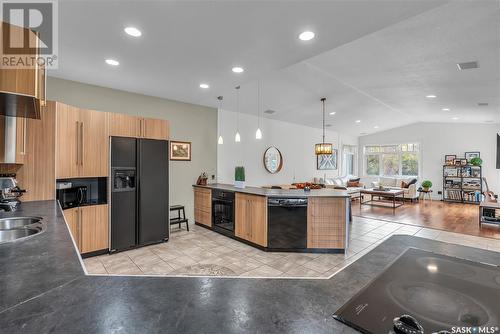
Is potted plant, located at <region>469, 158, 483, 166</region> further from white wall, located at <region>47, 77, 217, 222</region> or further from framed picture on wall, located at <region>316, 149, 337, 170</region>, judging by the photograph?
white wall, located at <region>47, 77, 217, 222</region>

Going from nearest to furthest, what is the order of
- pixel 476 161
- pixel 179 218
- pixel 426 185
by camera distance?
pixel 179 218 < pixel 476 161 < pixel 426 185

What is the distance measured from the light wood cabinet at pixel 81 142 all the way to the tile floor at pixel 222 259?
131cm

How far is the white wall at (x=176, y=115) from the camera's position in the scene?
407cm

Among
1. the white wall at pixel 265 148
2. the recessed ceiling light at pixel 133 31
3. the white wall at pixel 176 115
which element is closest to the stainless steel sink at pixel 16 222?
the recessed ceiling light at pixel 133 31

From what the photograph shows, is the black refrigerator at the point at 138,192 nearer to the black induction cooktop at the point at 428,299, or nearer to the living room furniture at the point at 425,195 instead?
the black induction cooktop at the point at 428,299

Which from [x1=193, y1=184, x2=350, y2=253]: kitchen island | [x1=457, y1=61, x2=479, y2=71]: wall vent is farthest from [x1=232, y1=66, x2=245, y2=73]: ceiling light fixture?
[x1=457, y1=61, x2=479, y2=71]: wall vent

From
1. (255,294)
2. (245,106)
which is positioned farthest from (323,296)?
(245,106)

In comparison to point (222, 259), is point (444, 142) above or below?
above

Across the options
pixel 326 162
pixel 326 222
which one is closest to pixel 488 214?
pixel 326 222

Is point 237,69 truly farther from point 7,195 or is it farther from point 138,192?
point 7,195

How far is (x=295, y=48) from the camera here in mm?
2889

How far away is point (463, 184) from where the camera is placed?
30.0 feet

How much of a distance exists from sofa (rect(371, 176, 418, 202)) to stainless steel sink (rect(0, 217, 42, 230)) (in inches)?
407

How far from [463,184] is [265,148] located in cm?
789
